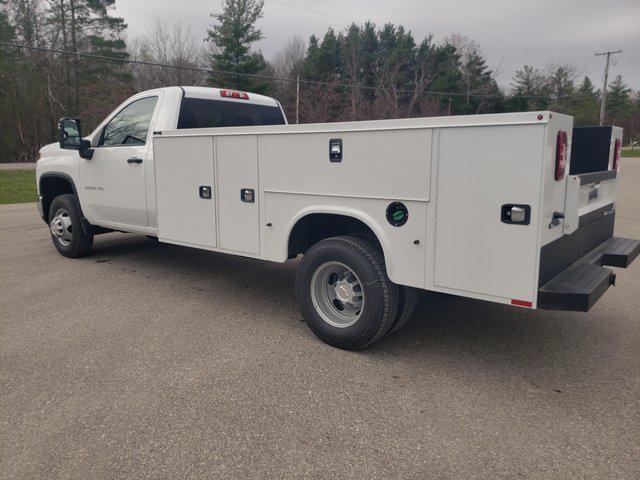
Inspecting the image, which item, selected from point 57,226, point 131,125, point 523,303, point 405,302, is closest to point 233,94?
point 131,125

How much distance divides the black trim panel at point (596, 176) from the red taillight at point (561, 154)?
347 millimetres

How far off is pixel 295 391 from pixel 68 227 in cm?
489

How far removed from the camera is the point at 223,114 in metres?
6.00

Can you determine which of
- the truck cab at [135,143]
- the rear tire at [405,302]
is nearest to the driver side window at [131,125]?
the truck cab at [135,143]

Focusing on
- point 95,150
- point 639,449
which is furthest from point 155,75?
point 639,449

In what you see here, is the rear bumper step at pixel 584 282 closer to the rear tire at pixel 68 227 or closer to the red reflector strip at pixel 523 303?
the red reflector strip at pixel 523 303

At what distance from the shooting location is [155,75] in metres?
36.0

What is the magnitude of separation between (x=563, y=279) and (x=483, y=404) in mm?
975

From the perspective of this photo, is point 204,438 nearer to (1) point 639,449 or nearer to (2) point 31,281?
(1) point 639,449

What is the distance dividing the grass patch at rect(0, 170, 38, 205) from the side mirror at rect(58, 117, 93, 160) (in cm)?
947

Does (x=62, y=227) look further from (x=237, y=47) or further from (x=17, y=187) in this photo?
(x=237, y=47)

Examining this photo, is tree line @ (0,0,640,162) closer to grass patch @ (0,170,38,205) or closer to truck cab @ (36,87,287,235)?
grass patch @ (0,170,38,205)

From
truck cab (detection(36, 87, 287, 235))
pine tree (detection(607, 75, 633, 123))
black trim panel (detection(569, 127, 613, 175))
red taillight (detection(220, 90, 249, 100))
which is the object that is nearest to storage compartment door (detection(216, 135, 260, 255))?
truck cab (detection(36, 87, 287, 235))

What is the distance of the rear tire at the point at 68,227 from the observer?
672 centimetres
